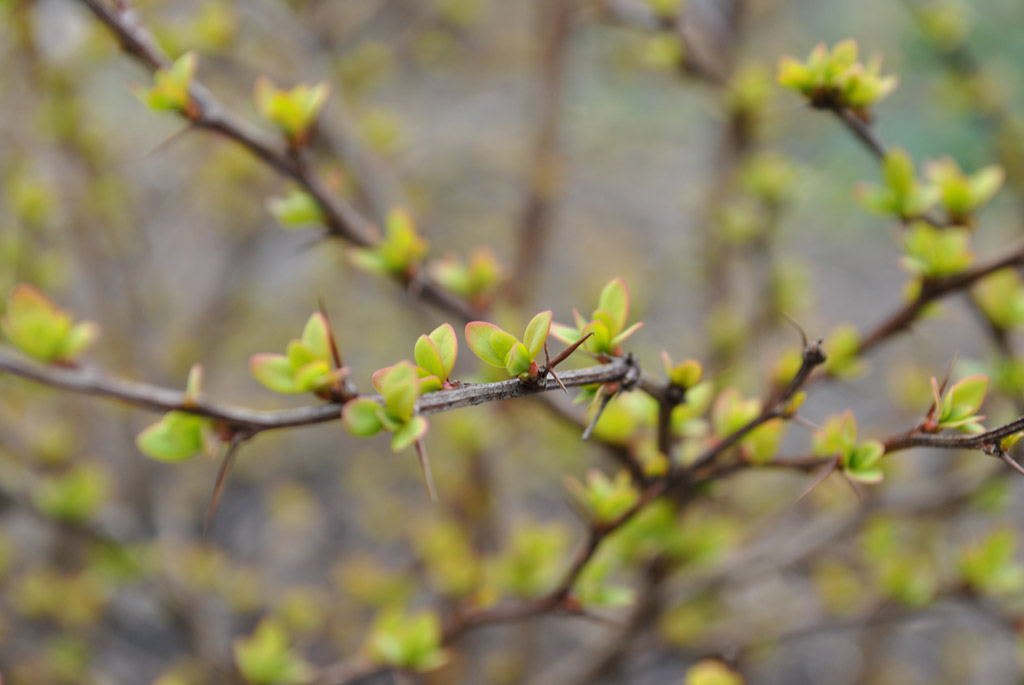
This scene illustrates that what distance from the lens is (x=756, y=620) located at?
53.4 inches

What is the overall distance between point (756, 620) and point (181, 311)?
2036 mm

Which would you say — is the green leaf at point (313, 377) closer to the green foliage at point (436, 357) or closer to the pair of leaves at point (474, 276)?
the green foliage at point (436, 357)

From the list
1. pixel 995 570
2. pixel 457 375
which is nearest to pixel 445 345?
pixel 995 570

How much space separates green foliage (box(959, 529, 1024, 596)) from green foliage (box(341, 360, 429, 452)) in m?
0.67

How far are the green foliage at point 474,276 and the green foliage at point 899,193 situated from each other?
34 cm

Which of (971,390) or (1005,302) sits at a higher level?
(1005,302)

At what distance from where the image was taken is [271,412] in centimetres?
44

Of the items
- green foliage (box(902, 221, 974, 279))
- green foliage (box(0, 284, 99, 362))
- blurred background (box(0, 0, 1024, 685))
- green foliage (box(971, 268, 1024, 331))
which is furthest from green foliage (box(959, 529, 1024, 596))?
green foliage (box(0, 284, 99, 362))

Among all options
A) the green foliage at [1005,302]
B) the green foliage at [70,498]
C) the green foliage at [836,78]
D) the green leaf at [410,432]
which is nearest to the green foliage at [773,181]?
the green foliage at [1005,302]

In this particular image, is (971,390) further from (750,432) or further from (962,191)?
(962,191)

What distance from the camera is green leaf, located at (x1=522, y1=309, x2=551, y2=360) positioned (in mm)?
394

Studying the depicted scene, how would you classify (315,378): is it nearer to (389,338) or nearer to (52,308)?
(52,308)

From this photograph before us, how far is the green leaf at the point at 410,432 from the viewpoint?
1.26 feet

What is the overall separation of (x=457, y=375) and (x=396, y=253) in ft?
4.04
